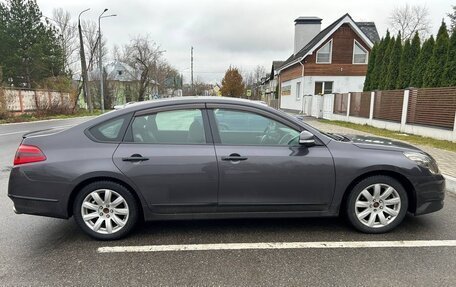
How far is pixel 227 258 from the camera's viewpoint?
10.1 feet

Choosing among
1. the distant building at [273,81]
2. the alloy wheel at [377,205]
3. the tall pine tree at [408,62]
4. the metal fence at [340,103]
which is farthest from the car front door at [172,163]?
the distant building at [273,81]

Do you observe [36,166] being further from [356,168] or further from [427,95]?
[427,95]

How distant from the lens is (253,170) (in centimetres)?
336

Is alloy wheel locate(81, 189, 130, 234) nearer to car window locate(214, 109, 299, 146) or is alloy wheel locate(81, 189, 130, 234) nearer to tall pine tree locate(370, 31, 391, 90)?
car window locate(214, 109, 299, 146)

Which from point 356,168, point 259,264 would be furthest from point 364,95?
point 259,264

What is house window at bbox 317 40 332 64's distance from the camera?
27109 mm

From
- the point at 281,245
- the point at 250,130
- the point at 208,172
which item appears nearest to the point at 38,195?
the point at 208,172

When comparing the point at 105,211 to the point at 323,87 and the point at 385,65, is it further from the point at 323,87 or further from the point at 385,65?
the point at 323,87

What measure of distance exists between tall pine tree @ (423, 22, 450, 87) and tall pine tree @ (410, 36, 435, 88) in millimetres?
698

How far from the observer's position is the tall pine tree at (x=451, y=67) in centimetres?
1101

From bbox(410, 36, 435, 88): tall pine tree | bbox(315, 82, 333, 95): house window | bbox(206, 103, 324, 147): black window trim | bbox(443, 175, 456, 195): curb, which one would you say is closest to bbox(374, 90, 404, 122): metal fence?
bbox(410, 36, 435, 88): tall pine tree

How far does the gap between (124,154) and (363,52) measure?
93.3 ft

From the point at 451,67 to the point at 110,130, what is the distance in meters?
12.3

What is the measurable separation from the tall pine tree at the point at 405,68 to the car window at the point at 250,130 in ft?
45.0
